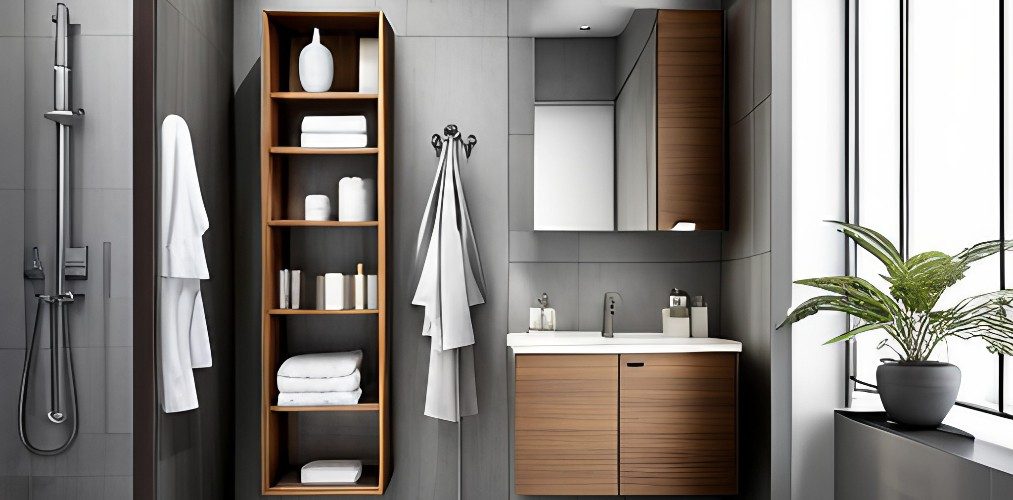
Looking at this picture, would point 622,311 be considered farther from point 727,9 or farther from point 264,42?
point 264,42

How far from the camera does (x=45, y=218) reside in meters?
2.30

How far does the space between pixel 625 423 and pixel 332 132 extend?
1615mm

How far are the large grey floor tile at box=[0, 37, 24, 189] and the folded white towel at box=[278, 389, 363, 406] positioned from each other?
1.20 m

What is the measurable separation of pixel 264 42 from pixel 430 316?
1264 millimetres

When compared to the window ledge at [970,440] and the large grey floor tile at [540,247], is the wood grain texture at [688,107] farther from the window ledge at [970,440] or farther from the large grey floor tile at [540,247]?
the window ledge at [970,440]

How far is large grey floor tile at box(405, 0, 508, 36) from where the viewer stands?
3.35 meters

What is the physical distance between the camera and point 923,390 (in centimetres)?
209

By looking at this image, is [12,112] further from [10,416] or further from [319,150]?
[319,150]

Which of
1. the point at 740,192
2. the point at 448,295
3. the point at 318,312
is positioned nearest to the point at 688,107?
the point at 740,192

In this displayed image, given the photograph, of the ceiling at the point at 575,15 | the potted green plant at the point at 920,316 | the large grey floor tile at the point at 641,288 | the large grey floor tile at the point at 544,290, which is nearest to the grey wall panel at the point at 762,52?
the ceiling at the point at 575,15

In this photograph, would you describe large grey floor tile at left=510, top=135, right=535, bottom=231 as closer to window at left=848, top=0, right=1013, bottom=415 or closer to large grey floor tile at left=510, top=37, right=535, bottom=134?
large grey floor tile at left=510, top=37, right=535, bottom=134

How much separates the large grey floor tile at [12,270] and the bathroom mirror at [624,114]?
1824 mm

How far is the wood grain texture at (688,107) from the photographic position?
3113 millimetres

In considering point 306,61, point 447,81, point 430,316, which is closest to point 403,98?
point 447,81
